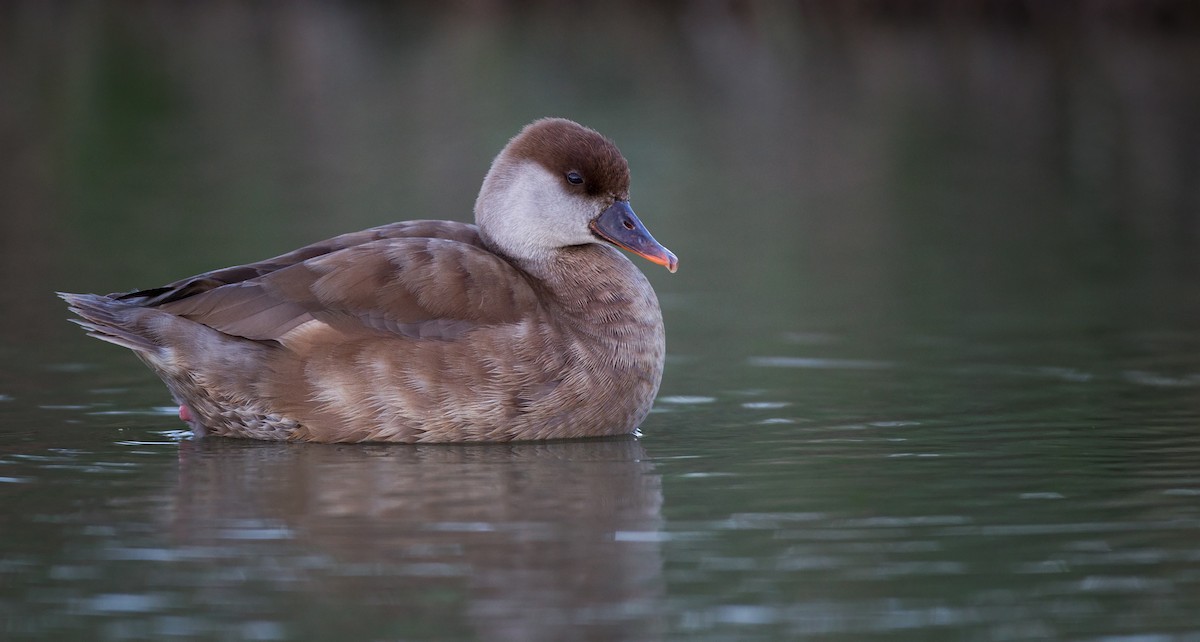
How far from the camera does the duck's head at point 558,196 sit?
25.1 ft

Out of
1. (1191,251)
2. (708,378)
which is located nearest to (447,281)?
(708,378)

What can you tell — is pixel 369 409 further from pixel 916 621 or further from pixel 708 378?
pixel 916 621

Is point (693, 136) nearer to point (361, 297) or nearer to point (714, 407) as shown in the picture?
point (714, 407)

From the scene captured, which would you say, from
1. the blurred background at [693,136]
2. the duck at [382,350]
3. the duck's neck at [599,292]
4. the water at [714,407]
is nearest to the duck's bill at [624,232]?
the duck's neck at [599,292]

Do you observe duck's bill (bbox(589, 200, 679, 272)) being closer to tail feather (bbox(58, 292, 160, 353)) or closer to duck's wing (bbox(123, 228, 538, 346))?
duck's wing (bbox(123, 228, 538, 346))

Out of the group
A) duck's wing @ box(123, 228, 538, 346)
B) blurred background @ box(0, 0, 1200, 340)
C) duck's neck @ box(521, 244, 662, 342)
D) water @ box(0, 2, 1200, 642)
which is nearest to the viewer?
water @ box(0, 2, 1200, 642)

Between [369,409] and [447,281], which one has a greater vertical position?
[447,281]

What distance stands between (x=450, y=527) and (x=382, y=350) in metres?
1.61

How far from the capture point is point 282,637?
450 cm

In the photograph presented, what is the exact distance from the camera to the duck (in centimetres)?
711

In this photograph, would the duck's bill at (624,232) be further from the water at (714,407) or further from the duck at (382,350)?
the water at (714,407)

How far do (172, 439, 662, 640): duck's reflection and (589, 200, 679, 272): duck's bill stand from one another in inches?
33.7

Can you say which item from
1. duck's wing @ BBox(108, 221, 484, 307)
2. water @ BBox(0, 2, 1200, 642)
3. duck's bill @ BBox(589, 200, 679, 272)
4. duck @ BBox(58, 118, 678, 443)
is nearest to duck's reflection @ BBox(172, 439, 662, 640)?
water @ BBox(0, 2, 1200, 642)

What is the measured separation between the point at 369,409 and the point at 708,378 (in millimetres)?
2271
